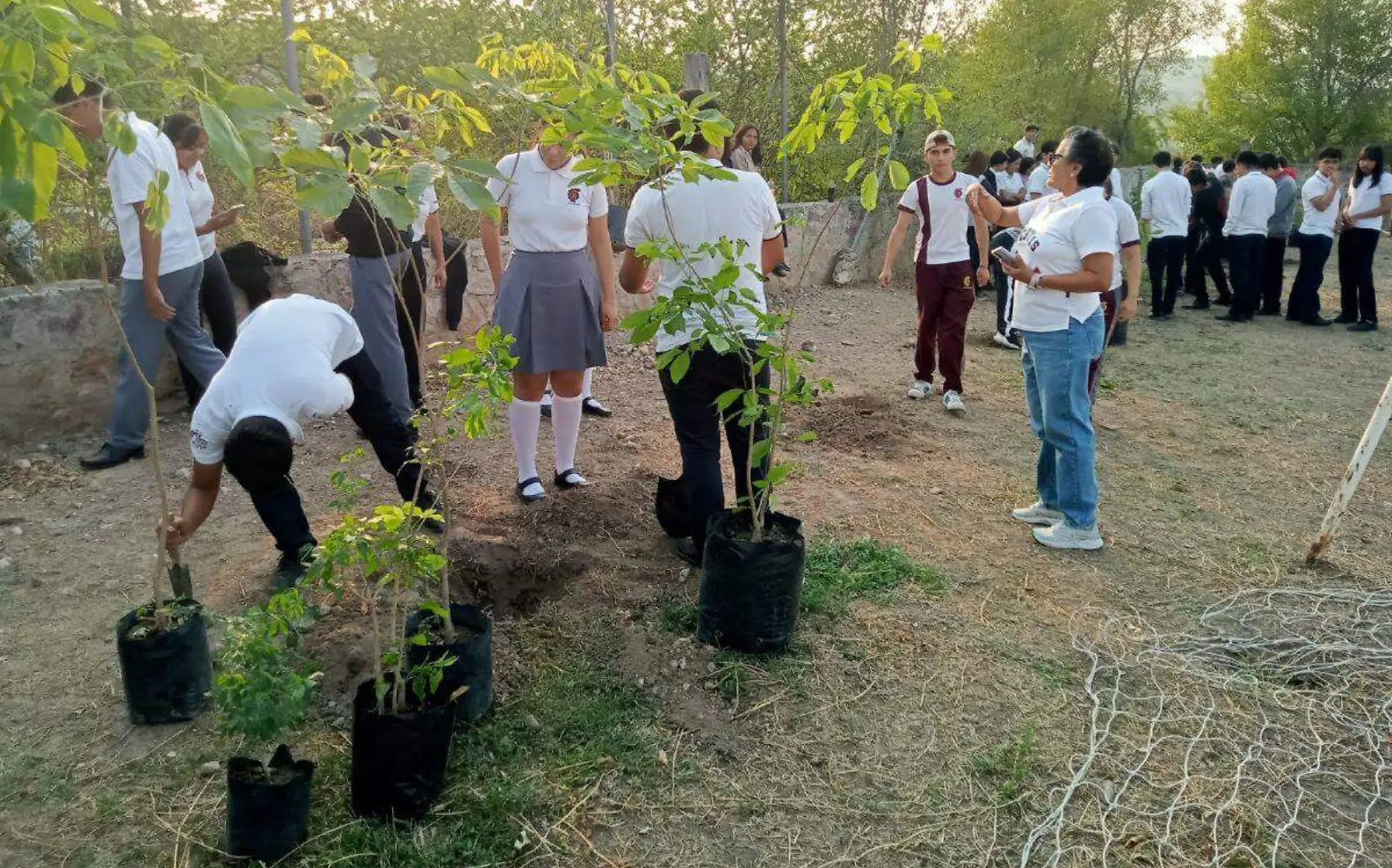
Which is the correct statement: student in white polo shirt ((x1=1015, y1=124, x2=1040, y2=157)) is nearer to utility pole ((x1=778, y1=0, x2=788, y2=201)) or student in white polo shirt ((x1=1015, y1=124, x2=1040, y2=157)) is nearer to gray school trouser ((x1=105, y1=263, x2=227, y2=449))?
utility pole ((x1=778, y1=0, x2=788, y2=201))

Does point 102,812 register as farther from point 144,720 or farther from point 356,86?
point 356,86

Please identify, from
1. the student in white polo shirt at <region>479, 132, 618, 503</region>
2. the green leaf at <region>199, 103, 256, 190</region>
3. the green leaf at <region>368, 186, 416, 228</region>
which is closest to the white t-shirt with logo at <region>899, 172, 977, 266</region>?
the student in white polo shirt at <region>479, 132, 618, 503</region>

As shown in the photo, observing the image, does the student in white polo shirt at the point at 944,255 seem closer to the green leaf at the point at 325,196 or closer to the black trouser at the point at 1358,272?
the green leaf at the point at 325,196

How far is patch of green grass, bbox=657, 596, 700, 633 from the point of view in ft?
10.6

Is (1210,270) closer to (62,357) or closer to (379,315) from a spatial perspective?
(379,315)

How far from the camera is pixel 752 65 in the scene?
33.5 feet

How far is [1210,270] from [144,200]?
34.0ft

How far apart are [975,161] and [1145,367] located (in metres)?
2.36

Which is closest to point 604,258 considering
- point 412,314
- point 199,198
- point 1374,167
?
point 412,314

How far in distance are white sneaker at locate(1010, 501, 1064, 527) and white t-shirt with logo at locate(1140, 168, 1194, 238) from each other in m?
6.49

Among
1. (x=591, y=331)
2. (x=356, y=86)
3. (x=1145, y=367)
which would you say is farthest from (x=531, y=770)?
(x=1145, y=367)

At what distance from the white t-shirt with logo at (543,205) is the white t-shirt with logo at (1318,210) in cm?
790

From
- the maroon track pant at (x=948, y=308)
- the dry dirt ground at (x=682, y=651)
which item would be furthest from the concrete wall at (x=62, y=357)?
the maroon track pant at (x=948, y=308)

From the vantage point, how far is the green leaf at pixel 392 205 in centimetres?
176
